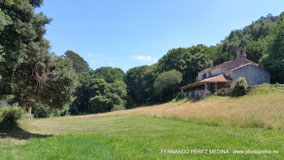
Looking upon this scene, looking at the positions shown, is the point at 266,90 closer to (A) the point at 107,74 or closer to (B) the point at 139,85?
(B) the point at 139,85

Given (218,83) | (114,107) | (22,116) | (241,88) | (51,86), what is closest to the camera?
(51,86)

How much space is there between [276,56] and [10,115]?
4499cm

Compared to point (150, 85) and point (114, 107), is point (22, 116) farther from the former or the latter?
point (150, 85)

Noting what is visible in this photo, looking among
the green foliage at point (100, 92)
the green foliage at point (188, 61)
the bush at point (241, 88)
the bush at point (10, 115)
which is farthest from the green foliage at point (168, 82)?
the bush at point (10, 115)

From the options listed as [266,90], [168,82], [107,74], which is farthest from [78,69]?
[266,90]

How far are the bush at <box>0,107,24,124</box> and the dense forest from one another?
1.10 meters

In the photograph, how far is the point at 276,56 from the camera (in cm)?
3588

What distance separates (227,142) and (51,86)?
11139 millimetres

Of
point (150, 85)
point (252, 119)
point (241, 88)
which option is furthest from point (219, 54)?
point (252, 119)

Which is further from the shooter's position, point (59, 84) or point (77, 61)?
point (77, 61)

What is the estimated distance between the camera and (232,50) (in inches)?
2288

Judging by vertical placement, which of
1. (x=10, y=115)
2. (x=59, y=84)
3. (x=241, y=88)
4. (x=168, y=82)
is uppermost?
(x=168, y=82)

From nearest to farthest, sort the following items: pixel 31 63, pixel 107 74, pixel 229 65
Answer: pixel 31 63, pixel 229 65, pixel 107 74

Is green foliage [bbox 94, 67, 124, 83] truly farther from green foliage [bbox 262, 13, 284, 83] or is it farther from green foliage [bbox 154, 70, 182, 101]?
green foliage [bbox 262, 13, 284, 83]
